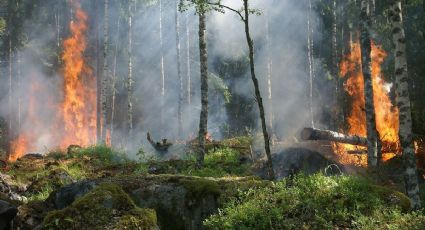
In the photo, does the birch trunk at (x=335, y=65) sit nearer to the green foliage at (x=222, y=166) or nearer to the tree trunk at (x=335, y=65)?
the tree trunk at (x=335, y=65)

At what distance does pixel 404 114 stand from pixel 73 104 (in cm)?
2842

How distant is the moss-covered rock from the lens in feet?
16.2

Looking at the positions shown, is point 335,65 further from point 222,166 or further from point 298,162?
point 222,166

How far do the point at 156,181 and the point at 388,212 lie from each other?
396 centimetres

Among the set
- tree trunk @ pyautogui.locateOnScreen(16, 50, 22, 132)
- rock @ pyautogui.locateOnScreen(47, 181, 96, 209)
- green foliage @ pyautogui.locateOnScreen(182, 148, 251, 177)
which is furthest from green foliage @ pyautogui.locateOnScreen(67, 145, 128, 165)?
tree trunk @ pyautogui.locateOnScreen(16, 50, 22, 132)

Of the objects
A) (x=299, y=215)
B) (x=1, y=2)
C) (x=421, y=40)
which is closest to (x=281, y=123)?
(x=421, y=40)

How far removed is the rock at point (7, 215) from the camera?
6.54 meters

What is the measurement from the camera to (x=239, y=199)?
23.4 ft

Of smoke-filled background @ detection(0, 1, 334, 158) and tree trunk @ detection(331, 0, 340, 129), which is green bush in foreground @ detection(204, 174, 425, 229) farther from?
smoke-filled background @ detection(0, 1, 334, 158)

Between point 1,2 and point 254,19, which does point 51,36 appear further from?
point 254,19

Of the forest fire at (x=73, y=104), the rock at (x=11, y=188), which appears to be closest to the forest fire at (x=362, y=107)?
the rock at (x=11, y=188)

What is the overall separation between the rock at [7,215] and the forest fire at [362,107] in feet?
40.5

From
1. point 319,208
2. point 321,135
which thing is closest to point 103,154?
point 321,135

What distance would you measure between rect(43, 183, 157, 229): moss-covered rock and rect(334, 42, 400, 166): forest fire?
12168mm
